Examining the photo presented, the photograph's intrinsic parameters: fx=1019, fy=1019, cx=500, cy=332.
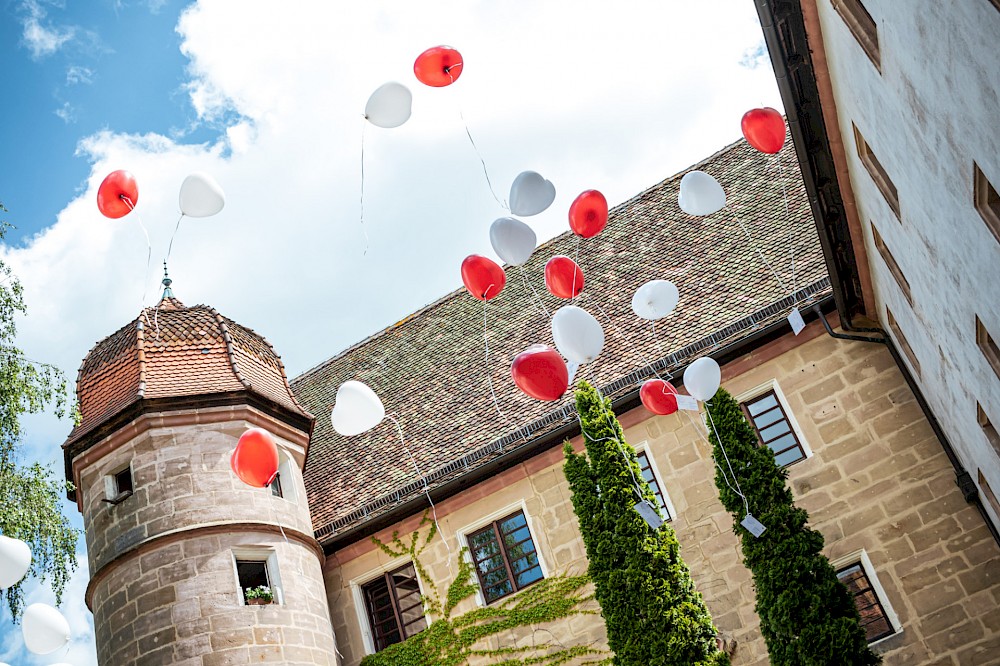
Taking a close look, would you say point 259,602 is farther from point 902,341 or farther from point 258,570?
point 902,341

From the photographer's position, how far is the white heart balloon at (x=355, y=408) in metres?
11.3

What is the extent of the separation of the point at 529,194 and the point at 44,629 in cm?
698

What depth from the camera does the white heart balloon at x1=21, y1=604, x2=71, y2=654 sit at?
10750 mm

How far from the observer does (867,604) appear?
13375 millimetres

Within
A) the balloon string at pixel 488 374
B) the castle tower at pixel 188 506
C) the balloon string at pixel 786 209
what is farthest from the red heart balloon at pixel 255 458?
the balloon string at pixel 786 209

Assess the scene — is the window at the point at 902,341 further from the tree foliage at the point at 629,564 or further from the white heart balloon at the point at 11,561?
the white heart balloon at the point at 11,561

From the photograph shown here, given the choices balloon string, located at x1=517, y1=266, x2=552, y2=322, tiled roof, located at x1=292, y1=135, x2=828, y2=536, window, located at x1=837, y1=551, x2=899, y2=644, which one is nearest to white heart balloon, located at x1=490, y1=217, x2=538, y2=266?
tiled roof, located at x1=292, y1=135, x2=828, y2=536

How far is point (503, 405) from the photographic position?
56.0ft

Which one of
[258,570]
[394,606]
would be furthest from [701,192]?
[258,570]

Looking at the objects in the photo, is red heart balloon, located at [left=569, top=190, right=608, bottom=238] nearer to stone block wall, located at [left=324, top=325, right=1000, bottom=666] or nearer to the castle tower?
stone block wall, located at [left=324, top=325, right=1000, bottom=666]

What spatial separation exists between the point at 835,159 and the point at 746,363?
12.9ft

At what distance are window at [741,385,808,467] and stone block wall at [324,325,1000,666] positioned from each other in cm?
18

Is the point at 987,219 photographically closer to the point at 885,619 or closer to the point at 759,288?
A: the point at 885,619

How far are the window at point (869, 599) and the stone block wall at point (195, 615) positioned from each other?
7550 millimetres
